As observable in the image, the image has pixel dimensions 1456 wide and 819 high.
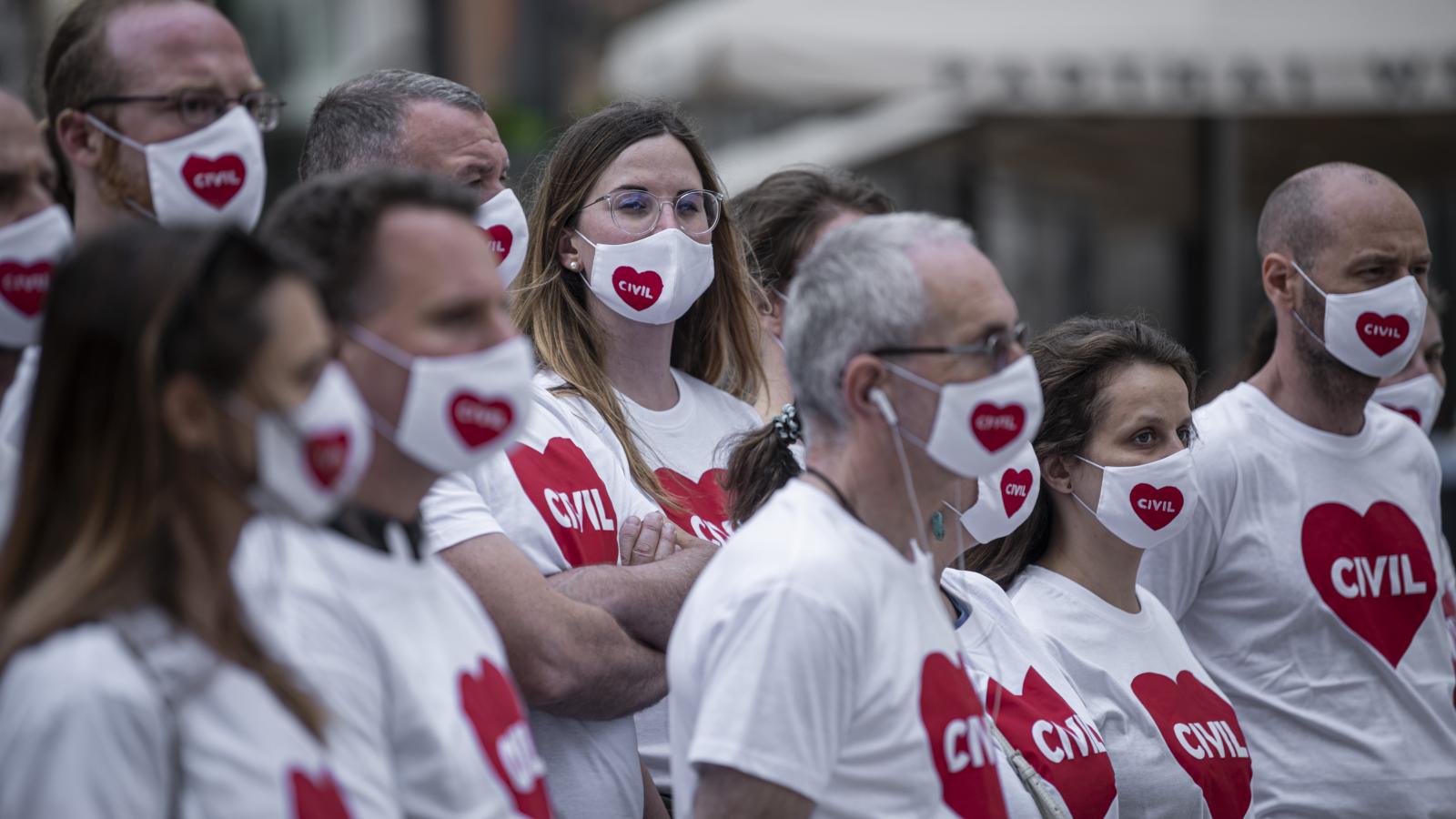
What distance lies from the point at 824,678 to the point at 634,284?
158cm

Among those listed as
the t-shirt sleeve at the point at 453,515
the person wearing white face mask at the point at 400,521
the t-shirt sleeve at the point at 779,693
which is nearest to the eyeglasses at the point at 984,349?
the t-shirt sleeve at the point at 779,693

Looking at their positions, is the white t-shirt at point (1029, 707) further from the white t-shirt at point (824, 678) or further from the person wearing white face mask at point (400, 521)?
the person wearing white face mask at point (400, 521)

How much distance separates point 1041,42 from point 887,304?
219 inches

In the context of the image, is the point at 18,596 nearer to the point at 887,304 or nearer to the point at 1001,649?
the point at 887,304

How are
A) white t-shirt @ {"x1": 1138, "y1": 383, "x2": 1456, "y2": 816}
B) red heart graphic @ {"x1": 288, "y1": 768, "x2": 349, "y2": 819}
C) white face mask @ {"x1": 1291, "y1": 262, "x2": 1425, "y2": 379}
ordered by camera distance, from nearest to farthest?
red heart graphic @ {"x1": 288, "y1": 768, "x2": 349, "y2": 819}
white t-shirt @ {"x1": 1138, "y1": 383, "x2": 1456, "y2": 816}
white face mask @ {"x1": 1291, "y1": 262, "x2": 1425, "y2": 379}

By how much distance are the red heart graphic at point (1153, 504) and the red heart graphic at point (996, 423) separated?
134 cm

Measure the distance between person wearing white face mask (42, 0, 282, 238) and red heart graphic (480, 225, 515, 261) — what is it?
1.88 feet

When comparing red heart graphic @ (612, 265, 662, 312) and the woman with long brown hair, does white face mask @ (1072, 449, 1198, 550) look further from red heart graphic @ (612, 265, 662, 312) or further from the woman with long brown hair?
the woman with long brown hair

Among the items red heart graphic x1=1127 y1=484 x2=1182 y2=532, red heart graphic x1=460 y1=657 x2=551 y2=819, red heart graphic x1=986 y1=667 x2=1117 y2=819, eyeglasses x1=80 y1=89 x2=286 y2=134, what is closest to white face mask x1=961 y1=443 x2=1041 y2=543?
red heart graphic x1=1127 y1=484 x2=1182 y2=532

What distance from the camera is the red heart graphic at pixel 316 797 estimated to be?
2023 millimetres

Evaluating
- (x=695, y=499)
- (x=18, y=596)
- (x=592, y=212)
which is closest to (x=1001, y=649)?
(x=695, y=499)

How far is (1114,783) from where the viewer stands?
364cm

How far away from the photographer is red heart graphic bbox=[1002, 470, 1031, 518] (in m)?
3.87

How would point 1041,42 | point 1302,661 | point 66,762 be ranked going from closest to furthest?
1. point 66,762
2. point 1302,661
3. point 1041,42
